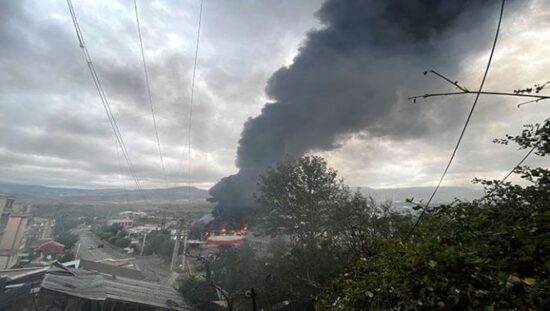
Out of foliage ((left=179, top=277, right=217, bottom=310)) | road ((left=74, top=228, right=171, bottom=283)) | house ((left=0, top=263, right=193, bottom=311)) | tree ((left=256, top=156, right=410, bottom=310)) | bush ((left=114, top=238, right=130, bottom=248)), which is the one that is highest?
tree ((left=256, top=156, right=410, bottom=310))

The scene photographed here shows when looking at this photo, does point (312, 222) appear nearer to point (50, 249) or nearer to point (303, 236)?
point (303, 236)

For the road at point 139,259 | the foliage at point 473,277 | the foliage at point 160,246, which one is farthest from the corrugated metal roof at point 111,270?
the foliage at point 473,277

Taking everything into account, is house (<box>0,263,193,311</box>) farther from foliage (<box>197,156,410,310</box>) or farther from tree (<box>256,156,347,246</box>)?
tree (<box>256,156,347,246</box>)

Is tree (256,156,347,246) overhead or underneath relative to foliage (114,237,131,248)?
overhead

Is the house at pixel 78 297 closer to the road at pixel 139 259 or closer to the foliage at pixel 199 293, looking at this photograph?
the foliage at pixel 199 293

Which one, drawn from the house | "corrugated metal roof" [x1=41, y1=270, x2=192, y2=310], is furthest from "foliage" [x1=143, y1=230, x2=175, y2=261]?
the house

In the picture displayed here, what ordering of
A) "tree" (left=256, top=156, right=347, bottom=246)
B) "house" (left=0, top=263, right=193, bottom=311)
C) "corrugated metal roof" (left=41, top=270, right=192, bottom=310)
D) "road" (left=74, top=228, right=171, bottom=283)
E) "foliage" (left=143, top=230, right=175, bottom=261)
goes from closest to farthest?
1. "corrugated metal roof" (left=41, top=270, right=192, bottom=310)
2. "house" (left=0, top=263, right=193, bottom=311)
3. "tree" (left=256, top=156, right=347, bottom=246)
4. "road" (left=74, top=228, right=171, bottom=283)
5. "foliage" (left=143, top=230, right=175, bottom=261)

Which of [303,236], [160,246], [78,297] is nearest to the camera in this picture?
[78,297]

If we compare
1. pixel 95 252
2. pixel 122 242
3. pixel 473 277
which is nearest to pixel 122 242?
A: pixel 122 242

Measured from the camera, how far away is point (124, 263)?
3034 cm

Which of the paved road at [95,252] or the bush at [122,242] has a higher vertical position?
the bush at [122,242]

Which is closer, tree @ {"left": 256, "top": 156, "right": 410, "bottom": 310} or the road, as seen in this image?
tree @ {"left": 256, "top": 156, "right": 410, "bottom": 310}

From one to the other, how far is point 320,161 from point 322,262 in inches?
514

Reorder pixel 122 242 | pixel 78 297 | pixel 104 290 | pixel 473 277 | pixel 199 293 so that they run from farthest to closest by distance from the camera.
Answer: pixel 122 242 → pixel 199 293 → pixel 104 290 → pixel 78 297 → pixel 473 277
